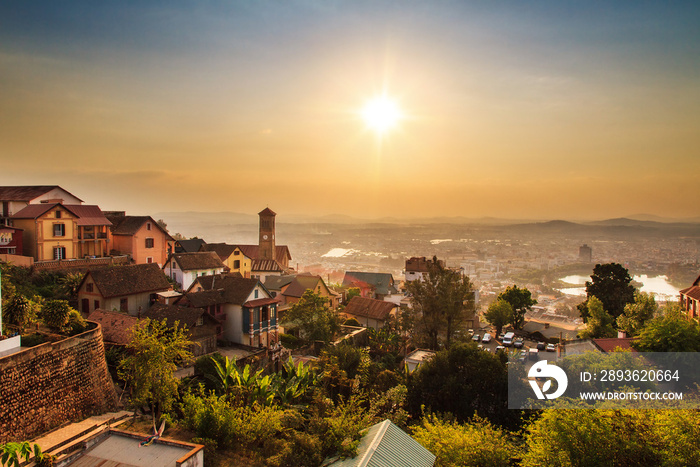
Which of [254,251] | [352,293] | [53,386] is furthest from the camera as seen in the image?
[254,251]

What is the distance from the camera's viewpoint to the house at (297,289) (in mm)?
44438

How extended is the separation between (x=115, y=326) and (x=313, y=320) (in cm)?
1385

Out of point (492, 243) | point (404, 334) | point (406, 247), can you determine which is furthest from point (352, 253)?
point (404, 334)

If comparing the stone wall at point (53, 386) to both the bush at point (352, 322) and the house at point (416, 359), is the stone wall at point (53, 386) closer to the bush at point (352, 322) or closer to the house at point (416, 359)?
the house at point (416, 359)

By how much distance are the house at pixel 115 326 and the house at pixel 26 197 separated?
1662cm

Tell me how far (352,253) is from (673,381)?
15179 centimetres

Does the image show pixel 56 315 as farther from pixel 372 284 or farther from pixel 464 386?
pixel 372 284

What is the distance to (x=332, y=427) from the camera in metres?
14.9

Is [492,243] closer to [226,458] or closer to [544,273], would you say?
[544,273]

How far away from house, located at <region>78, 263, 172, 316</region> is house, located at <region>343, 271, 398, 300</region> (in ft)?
104

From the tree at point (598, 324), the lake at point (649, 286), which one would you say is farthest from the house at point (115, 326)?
the lake at point (649, 286)

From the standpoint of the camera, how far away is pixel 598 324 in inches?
1602

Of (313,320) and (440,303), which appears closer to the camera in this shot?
(440,303)

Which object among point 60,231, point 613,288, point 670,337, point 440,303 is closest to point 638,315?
point 613,288
